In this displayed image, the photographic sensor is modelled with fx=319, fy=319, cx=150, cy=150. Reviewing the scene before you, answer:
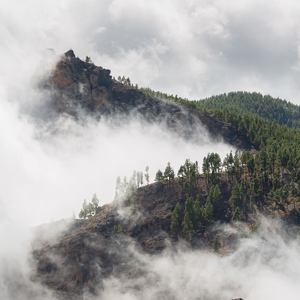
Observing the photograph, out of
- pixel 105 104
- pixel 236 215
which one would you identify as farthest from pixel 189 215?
pixel 105 104

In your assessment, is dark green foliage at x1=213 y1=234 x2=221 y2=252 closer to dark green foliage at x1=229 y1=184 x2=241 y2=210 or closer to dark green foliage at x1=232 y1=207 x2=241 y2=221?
dark green foliage at x1=232 y1=207 x2=241 y2=221

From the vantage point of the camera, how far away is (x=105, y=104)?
18675 centimetres

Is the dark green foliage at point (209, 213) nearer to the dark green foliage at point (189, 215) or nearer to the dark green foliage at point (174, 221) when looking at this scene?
the dark green foliage at point (189, 215)

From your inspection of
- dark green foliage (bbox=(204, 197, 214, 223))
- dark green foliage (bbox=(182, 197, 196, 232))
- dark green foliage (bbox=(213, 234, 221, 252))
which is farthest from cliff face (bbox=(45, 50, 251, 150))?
dark green foliage (bbox=(213, 234, 221, 252))

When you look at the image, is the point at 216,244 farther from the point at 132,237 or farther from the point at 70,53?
the point at 70,53

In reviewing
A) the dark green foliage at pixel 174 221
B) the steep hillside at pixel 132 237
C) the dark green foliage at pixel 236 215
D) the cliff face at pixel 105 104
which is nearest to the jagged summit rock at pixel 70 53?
the cliff face at pixel 105 104

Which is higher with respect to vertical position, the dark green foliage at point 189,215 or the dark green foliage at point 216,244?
the dark green foliage at point 189,215

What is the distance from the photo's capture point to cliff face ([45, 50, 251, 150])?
18300 cm

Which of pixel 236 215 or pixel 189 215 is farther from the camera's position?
pixel 189 215

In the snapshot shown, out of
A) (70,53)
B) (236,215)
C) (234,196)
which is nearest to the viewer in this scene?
(236,215)

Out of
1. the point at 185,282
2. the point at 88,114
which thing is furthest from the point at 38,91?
the point at 185,282

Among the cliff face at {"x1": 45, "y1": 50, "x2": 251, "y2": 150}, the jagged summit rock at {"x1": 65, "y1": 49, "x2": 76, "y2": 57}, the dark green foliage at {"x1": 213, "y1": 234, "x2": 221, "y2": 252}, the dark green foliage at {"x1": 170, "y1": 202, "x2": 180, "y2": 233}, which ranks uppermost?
the jagged summit rock at {"x1": 65, "y1": 49, "x2": 76, "y2": 57}

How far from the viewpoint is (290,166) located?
10931 centimetres

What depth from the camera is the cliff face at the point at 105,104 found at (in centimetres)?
18300
